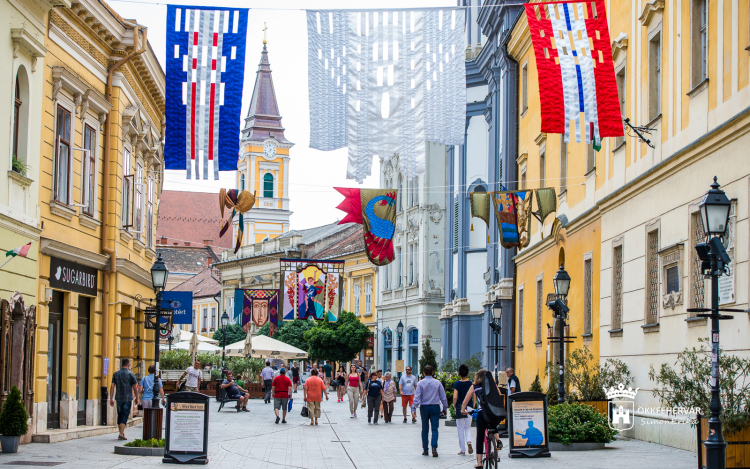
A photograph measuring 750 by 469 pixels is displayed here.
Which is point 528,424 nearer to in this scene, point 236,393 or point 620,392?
point 620,392

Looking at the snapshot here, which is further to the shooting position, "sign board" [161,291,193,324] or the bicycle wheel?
"sign board" [161,291,193,324]

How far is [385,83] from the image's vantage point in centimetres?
1755

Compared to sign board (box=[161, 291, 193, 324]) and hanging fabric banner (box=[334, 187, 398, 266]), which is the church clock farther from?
hanging fabric banner (box=[334, 187, 398, 266])

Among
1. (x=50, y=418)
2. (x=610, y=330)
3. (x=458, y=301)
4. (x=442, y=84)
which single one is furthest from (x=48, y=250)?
(x=458, y=301)

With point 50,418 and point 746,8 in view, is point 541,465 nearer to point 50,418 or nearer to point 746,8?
point 746,8

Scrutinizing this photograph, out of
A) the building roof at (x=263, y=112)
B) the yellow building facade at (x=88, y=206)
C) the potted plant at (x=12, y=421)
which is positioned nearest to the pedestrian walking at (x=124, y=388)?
the yellow building facade at (x=88, y=206)

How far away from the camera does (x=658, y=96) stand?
62.8 feet

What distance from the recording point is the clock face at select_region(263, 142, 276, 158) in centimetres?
10594

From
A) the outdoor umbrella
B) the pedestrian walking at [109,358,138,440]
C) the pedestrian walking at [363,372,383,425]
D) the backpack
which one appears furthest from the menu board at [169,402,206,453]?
the outdoor umbrella

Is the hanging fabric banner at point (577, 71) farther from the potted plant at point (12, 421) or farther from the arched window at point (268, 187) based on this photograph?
the arched window at point (268, 187)

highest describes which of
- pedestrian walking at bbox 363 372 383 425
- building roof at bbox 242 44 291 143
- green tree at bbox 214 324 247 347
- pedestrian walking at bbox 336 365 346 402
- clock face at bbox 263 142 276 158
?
building roof at bbox 242 44 291 143

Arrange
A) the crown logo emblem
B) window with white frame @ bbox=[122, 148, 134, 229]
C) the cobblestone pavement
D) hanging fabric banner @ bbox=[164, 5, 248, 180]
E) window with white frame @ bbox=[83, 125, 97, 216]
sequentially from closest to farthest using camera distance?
1. the cobblestone pavement
2. hanging fabric banner @ bbox=[164, 5, 248, 180]
3. the crown logo emblem
4. window with white frame @ bbox=[83, 125, 97, 216]
5. window with white frame @ bbox=[122, 148, 134, 229]

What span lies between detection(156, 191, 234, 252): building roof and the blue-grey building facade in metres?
76.6

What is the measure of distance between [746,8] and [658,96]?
16.2 ft
